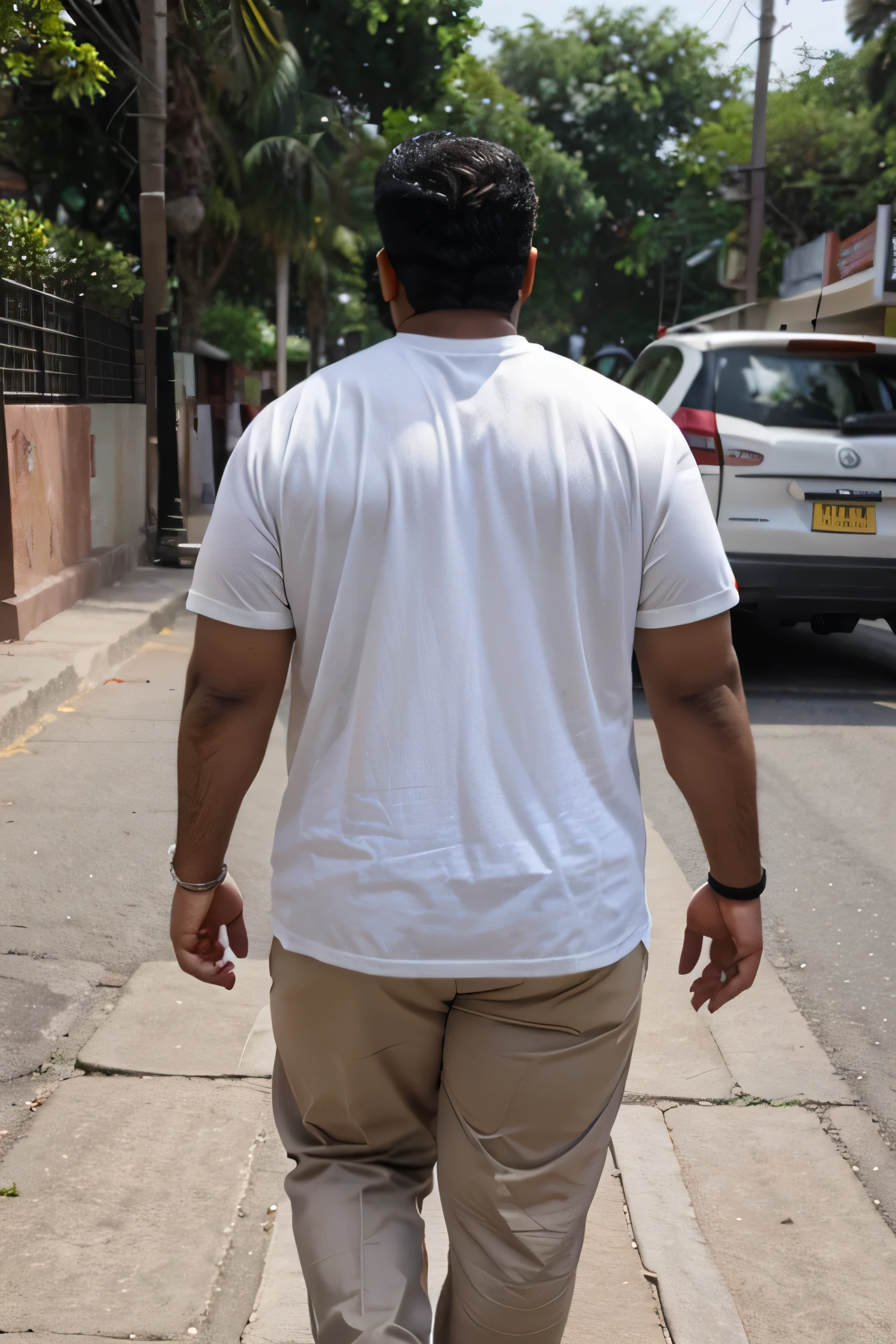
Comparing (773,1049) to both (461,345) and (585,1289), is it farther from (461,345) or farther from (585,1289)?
(461,345)

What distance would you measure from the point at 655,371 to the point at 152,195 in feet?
25.2

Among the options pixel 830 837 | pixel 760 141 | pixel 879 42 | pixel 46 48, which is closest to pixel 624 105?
pixel 879 42

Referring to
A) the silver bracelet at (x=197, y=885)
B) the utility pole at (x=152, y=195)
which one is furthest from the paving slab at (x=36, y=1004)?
the utility pole at (x=152, y=195)

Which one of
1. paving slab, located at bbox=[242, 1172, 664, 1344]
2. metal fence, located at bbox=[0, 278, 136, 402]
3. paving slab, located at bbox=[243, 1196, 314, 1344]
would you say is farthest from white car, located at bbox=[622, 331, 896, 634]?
paving slab, located at bbox=[243, 1196, 314, 1344]

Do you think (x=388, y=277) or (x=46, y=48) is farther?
(x=46, y=48)

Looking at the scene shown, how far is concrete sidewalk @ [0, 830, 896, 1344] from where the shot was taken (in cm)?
236

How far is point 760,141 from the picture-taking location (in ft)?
70.6

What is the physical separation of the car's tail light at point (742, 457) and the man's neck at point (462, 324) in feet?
18.0

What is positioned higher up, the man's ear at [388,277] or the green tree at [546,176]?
the green tree at [546,176]

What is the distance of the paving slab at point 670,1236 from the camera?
235 cm

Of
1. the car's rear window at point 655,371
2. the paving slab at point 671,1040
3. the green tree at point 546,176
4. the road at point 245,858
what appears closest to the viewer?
the paving slab at point 671,1040

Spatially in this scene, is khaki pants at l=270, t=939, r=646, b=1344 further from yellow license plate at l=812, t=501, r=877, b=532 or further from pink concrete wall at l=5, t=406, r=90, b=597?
pink concrete wall at l=5, t=406, r=90, b=597

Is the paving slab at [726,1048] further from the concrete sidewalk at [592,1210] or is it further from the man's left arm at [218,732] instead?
the man's left arm at [218,732]

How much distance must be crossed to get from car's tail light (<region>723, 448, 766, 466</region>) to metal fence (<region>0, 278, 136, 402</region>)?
4.19 m
